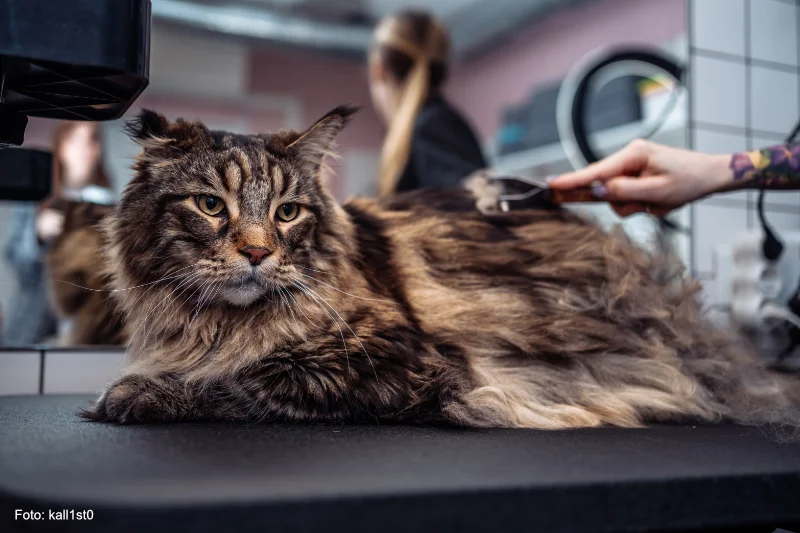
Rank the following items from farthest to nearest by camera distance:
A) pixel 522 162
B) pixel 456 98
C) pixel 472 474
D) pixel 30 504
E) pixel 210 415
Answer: pixel 456 98
pixel 522 162
pixel 210 415
pixel 472 474
pixel 30 504

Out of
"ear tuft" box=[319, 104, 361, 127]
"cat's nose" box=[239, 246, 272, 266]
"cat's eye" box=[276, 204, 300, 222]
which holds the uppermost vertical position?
"ear tuft" box=[319, 104, 361, 127]

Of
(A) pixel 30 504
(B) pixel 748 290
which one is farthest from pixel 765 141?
(A) pixel 30 504

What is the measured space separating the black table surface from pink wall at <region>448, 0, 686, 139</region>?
414 centimetres

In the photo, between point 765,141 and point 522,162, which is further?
point 522,162

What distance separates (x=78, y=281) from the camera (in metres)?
1.62

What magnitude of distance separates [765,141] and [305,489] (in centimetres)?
225

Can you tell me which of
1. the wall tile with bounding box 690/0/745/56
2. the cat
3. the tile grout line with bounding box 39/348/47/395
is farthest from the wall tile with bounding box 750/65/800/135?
the tile grout line with bounding box 39/348/47/395

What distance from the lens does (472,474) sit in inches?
26.6

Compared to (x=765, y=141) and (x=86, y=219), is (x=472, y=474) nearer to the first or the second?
(x=86, y=219)

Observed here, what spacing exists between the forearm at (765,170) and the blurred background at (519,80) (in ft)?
0.80

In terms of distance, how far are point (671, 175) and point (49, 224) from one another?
59.0 inches

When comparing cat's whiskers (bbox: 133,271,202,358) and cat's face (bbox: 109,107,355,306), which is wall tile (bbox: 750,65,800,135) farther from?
cat's whiskers (bbox: 133,271,202,358)

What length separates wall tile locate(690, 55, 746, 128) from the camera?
7.27 feet

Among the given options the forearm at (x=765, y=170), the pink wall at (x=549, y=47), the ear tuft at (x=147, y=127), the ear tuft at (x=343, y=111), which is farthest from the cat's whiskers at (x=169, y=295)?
the pink wall at (x=549, y=47)
